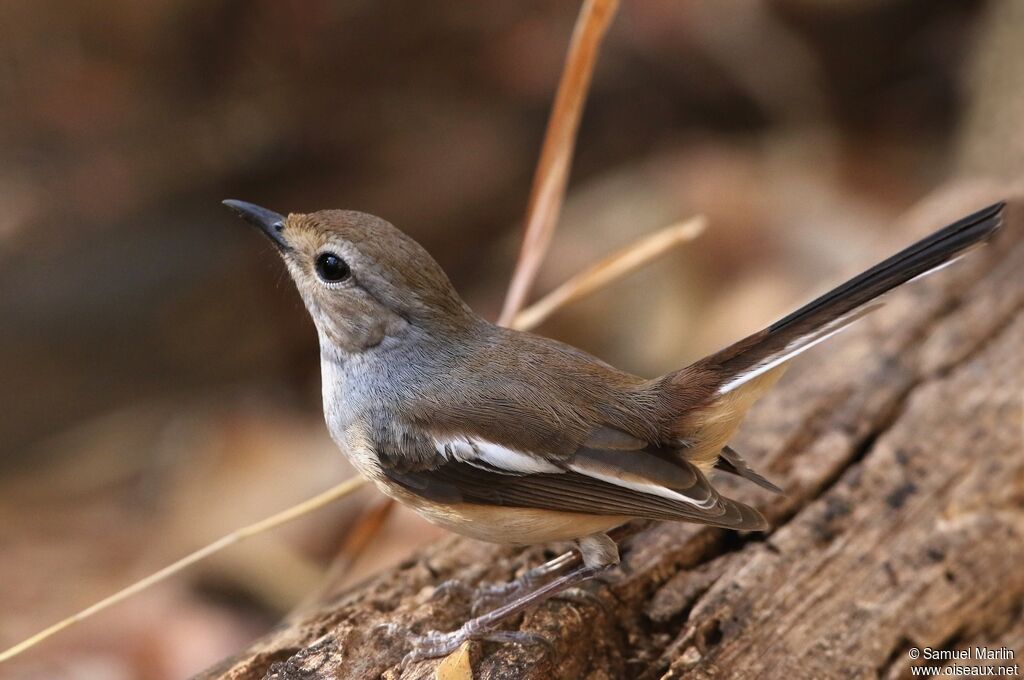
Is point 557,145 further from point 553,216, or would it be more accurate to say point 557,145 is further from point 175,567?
point 175,567

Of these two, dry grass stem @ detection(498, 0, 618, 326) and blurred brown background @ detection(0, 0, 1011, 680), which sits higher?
blurred brown background @ detection(0, 0, 1011, 680)

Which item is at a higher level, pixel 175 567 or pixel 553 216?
pixel 553 216

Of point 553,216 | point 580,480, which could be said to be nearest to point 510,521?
point 580,480

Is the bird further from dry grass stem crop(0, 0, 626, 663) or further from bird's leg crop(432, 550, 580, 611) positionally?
dry grass stem crop(0, 0, 626, 663)

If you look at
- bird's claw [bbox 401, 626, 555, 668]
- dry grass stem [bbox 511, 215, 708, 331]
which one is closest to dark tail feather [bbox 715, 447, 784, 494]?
bird's claw [bbox 401, 626, 555, 668]

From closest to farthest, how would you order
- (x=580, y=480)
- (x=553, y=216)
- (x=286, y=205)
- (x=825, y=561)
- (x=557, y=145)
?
1. (x=580, y=480)
2. (x=825, y=561)
3. (x=557, y=145)
4. (x=553, y=216)
5. (x=286, y=205)

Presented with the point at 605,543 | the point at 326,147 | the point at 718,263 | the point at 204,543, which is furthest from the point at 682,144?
the point at 605,543
